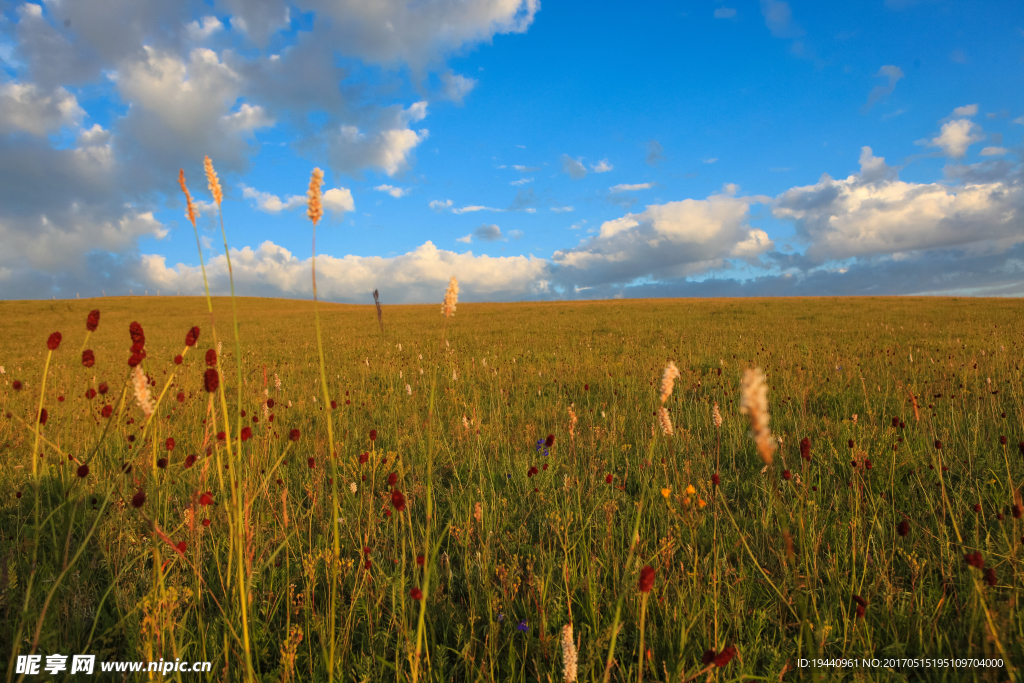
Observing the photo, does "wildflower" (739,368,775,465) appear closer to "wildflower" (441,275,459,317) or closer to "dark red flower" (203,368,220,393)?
"wildflower" (441,275,459,317)

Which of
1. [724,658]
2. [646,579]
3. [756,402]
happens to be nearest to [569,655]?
[646,579]

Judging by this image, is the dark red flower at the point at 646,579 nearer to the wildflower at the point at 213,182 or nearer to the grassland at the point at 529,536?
the grassland at the point at 529,536

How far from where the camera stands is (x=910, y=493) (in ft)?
9.96

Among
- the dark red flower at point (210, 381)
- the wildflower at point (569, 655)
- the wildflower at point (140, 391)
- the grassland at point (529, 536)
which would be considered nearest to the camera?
the wildflower at point (569, 655)

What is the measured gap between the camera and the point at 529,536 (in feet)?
8.45

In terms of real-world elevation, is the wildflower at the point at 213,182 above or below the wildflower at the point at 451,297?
above

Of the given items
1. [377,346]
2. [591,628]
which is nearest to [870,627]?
[591,628]

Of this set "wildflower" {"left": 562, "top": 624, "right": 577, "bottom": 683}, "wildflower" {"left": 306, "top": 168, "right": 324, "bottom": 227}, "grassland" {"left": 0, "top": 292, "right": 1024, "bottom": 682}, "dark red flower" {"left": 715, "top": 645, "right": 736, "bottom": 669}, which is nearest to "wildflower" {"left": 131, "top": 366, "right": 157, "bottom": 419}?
"grassland" {"left": 0, "top": 292, "right": 1024, "bottom": 682}

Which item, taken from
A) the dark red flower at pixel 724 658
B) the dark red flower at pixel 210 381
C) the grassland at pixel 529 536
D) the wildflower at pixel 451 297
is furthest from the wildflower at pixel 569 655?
the dark red flower at pixel 210 381

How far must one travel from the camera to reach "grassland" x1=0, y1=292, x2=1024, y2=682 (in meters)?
1.76

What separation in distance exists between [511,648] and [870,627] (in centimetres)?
148

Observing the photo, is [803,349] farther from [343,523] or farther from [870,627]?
[343,523]

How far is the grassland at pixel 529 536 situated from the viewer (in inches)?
69.2

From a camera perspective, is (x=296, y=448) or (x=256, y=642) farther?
(x=296, y=448)
